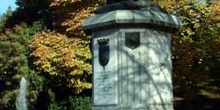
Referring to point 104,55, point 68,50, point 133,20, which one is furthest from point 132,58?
point 68,50

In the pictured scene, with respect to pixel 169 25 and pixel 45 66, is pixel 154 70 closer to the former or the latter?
pixel 169 25

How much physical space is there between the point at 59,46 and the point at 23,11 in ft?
20.1

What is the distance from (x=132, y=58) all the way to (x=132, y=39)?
12.0 inches

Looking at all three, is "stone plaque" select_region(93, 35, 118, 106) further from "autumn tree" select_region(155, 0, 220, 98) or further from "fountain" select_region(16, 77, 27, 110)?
"fountain" select_region(16, 77, 27, 110)

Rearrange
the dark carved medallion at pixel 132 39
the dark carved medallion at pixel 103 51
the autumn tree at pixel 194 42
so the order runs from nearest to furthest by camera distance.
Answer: the dark carved medallion at pixel 132 39
the dark carved medallion at pixel 103 51
the autumn tree at pixel 194 42

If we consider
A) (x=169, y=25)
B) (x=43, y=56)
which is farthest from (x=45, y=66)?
(x=169, y=25)

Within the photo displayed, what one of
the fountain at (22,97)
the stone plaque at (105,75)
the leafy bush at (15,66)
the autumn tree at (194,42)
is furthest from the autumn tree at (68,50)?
the stone plaque at (105,75)

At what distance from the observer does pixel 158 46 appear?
28.4 feet

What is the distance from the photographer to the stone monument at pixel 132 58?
27.3 feet

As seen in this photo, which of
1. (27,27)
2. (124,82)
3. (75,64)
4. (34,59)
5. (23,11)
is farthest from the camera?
(23,11)

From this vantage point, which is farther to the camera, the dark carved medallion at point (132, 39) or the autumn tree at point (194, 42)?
the autumn tree at point (194, 42)

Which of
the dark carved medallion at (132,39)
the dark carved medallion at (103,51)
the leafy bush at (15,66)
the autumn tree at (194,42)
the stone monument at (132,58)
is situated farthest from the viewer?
the leafy bush at (15,66)

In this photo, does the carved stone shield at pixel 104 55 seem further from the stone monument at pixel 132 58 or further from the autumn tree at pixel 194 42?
the autumn tree at pixel 194 42

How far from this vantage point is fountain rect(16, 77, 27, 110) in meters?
23.8
